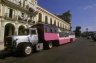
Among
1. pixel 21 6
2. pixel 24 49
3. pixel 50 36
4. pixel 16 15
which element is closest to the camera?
pixel 24 49

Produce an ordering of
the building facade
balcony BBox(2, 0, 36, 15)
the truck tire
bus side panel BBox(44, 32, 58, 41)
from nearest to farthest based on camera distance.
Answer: the truck tire → bus side panel BBox(44, 32, 58, 41) → the building facade → balcony BBox(2, 0, 36, 15)

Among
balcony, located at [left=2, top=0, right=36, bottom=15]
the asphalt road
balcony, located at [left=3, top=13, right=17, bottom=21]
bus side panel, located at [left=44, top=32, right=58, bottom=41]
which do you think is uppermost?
balcony, located at [left=2, top=0, right=36, bottom=15]

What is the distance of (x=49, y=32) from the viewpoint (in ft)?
60.4

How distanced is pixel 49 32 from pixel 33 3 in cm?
2038

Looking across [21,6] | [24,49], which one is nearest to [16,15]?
[21,6]

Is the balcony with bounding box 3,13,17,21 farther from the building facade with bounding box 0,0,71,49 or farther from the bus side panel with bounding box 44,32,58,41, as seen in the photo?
the bus side panel with bounding box 44,32,58,41

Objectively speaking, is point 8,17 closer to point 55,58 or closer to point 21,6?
point 21,6

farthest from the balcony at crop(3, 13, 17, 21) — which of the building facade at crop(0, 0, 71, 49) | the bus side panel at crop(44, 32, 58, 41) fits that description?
the bus side panel at crop(44, 32, 58, 41)

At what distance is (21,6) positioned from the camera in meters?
31.5

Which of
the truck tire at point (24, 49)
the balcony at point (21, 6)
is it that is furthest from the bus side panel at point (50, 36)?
the balcony at point (21, 6)

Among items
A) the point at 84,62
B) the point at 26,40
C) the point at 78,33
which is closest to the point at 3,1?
the point at 26,40

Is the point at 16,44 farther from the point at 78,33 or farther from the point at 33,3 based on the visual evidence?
the point at 78,33

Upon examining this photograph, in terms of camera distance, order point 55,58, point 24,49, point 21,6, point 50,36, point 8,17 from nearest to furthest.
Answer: point 55,58, point 24,49, point 50,36, point 8,17, point 21,6

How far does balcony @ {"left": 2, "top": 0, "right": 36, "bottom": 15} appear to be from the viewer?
1080 inches
